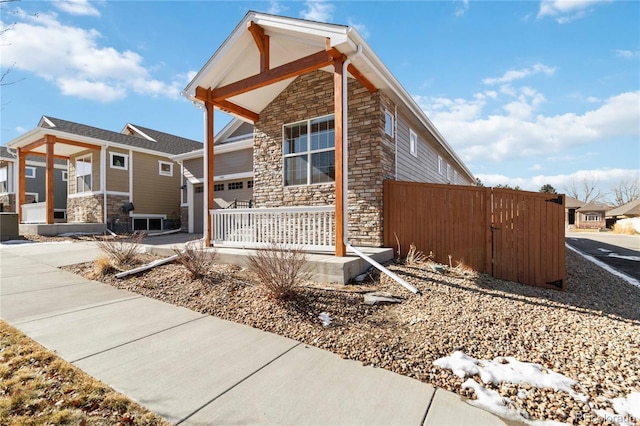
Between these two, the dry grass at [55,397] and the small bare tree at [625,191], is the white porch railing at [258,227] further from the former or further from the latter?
the small bare tree at [625,191]

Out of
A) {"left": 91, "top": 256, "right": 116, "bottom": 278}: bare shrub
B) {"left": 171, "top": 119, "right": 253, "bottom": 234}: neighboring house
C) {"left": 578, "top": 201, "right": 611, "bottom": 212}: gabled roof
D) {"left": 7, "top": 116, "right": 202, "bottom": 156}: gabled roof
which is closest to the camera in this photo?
{"left": 91, "top": 256, "right": 116, "bottom": 278}: bare shrub

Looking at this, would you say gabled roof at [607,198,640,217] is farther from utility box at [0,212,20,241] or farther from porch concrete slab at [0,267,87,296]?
utility box at [0,212,20,241]

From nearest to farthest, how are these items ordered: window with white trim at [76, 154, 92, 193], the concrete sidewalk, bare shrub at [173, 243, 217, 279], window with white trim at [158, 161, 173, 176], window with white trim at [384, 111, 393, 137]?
the concrete sidewalk < bare shrub at [173, 243, 217, 279] < window with white trim at [384, 111, 393, 137] < window with white trim at [76, 154, 92, 193] < window with white trim at [158, 161, 173, 176]

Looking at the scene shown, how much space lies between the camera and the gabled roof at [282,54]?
5.36 meters

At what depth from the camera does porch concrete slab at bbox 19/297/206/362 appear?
9.48 feet

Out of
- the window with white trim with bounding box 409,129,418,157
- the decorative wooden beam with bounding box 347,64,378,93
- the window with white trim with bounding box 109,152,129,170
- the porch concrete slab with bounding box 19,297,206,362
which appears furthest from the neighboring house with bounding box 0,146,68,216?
the window with white trim with bounding box 409,129,418,157

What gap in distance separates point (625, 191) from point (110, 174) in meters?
70.6

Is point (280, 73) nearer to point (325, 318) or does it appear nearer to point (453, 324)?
point (325, 318)

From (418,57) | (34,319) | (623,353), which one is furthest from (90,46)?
(623,353)

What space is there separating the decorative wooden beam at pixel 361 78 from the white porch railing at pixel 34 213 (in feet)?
50.9

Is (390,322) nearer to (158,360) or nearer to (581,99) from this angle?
(158,360)

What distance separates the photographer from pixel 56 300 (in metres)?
4.25

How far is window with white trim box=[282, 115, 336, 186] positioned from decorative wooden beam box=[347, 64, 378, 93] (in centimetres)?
124

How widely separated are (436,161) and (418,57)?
4906 mm
